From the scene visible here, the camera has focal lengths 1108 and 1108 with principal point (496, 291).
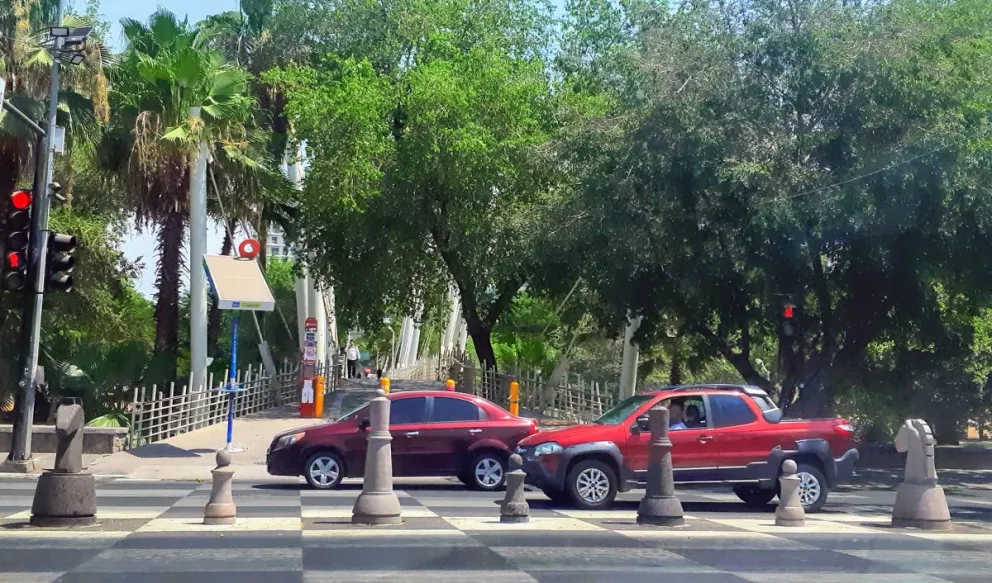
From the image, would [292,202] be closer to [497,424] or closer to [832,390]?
[832,390]

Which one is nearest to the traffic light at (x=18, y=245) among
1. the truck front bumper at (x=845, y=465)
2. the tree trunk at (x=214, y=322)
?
the truck front bumper at (x=845, y=465)

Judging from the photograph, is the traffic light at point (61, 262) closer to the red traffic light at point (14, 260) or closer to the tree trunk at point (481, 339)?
the red traffic light at point (14, 260)

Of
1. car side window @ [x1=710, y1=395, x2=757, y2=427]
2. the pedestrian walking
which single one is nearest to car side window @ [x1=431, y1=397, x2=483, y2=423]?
car side window @ [x1=710, y1=395, x2=757, y2=427]

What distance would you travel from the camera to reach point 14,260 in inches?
677

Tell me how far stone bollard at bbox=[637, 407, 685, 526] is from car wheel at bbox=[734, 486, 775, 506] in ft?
11.2

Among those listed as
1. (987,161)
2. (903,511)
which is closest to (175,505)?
(903,511)

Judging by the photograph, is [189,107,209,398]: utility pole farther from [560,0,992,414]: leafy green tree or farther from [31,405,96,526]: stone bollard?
[31,405,96,526]: stone bollard

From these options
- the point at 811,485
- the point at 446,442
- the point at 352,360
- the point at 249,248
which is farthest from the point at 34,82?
the point at 352,360

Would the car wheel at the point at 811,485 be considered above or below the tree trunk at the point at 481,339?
below

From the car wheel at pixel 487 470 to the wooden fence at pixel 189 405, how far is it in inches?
355

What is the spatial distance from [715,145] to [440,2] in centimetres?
1733

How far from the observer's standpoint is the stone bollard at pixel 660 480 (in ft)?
39.0

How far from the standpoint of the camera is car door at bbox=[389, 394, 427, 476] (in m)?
16.4

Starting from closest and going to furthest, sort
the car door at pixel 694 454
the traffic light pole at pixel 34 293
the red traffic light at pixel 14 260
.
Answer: the car door at pixel 694 454, the red traffic light at pixel 14 260, the traffic light pole at pixel 34 293
